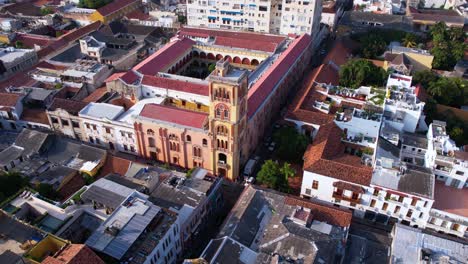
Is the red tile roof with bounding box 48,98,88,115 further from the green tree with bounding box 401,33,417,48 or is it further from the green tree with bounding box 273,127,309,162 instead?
the green tree with bounding box 401,33,417,48

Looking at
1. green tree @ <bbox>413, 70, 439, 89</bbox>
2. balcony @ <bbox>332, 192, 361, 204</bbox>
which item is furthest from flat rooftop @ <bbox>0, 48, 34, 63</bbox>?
green tree @ <bbox>413, 70, 439, 89</bbox>

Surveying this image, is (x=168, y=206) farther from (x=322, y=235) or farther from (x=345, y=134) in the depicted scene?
(x=345, y=134)

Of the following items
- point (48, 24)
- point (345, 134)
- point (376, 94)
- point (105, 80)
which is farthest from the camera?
point (48, 24)

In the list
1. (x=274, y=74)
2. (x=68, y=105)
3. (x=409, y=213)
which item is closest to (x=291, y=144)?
(x=274, y=74)

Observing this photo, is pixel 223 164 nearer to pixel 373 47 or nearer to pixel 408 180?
pixel 408 180

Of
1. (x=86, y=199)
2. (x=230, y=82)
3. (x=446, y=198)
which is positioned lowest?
(x=446, y=198)

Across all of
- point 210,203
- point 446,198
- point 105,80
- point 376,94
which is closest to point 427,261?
point 446,198
